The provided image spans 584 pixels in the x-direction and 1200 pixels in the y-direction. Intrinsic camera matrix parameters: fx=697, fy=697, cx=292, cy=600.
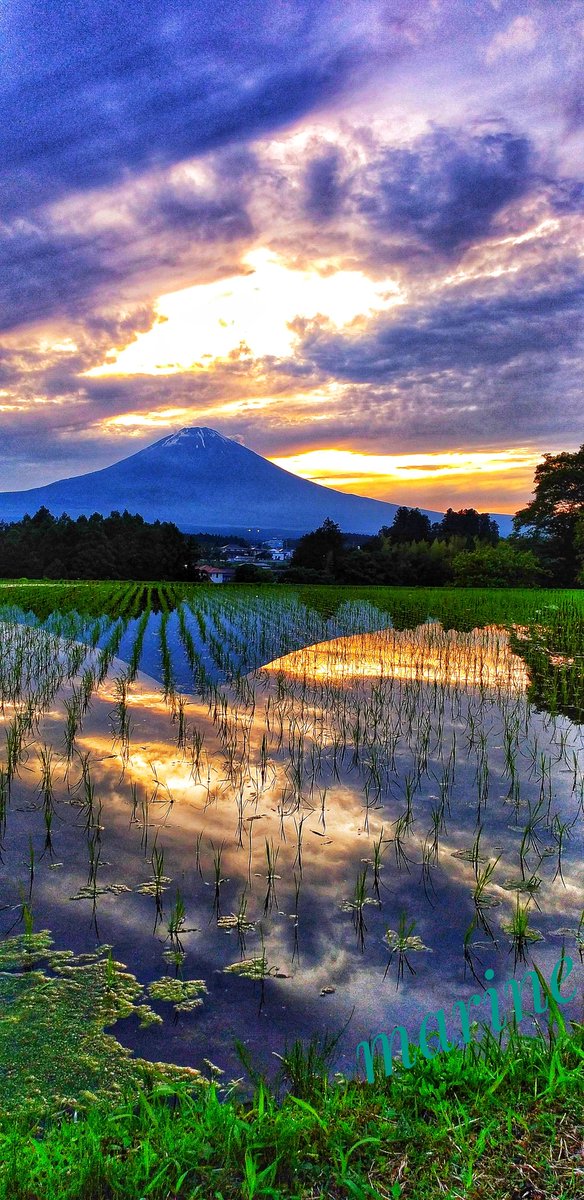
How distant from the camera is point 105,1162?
2049mm

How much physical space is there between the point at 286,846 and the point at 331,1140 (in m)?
2.44

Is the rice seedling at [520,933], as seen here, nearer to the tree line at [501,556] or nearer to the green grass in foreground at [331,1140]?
the green grass in foreground at [331,1140]

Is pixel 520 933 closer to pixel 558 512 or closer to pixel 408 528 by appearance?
pixel 558 512

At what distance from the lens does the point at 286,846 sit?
455 centimetres

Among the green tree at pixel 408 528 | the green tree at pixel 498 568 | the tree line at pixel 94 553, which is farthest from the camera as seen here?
the green tree at pixel 408 528

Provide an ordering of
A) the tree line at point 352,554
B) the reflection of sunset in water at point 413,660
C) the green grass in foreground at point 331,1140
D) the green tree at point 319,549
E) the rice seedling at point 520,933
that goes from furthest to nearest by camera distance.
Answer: the green tree at point 319,549, the tree line at point 352,554, the reflection of sunset in water at point 413,660, the rice seedling at point 520,933, the green grass in foreground at point 331,1140

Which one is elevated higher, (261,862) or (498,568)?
Result: (498,568)

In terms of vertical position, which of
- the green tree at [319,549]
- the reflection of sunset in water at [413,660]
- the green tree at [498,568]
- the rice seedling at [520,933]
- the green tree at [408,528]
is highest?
the green tree at [408,528]

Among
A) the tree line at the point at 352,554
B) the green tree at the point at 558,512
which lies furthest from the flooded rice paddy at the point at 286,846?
the green tree at the point at 558,512

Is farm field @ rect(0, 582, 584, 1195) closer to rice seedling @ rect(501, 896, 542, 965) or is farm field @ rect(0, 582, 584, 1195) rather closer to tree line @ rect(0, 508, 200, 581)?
rice seedling @ rect(501, 896, 542, 965)

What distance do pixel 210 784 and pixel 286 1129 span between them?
12.1ft

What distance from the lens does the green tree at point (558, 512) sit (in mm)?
49969

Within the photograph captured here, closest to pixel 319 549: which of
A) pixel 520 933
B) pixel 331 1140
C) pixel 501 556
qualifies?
pixel 501 556

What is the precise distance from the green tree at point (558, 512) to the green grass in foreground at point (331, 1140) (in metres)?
50.6
